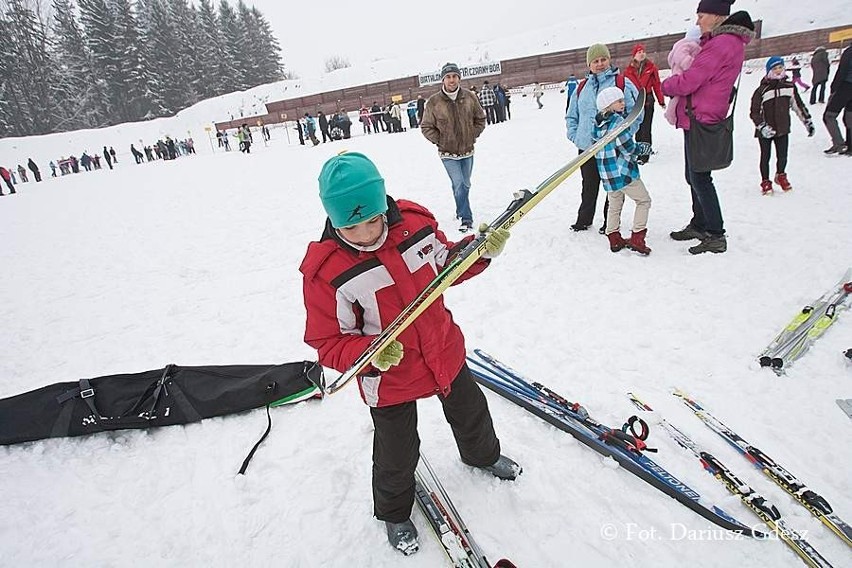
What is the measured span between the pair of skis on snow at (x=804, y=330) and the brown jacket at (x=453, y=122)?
4115mm

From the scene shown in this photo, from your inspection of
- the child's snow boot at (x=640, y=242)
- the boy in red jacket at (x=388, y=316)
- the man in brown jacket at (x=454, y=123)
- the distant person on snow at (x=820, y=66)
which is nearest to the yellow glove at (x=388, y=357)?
the boy in red jacket at (x=388, y=316)

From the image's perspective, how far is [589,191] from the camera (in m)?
5.30

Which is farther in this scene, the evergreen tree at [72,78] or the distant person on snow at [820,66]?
the evergreen tree at [72,78]

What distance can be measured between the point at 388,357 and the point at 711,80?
4137mm

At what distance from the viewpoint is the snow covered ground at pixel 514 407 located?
87.4 inches

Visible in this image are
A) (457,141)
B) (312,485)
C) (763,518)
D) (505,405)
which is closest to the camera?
(763,518)

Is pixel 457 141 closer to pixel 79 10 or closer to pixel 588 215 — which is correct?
pixel 588 215

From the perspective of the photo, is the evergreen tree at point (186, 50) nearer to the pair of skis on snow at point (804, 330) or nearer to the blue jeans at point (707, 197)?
the blue jeans at point (707, 197)

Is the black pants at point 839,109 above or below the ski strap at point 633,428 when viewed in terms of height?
above

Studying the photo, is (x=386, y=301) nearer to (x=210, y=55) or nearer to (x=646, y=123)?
(x=646, y=123)

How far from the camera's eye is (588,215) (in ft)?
17.8

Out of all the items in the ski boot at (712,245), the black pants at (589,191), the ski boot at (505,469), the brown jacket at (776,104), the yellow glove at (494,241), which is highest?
the brown jacket at (776,104)

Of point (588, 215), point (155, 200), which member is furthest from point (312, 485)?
point (155, 200)

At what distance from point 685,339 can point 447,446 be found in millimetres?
2047
